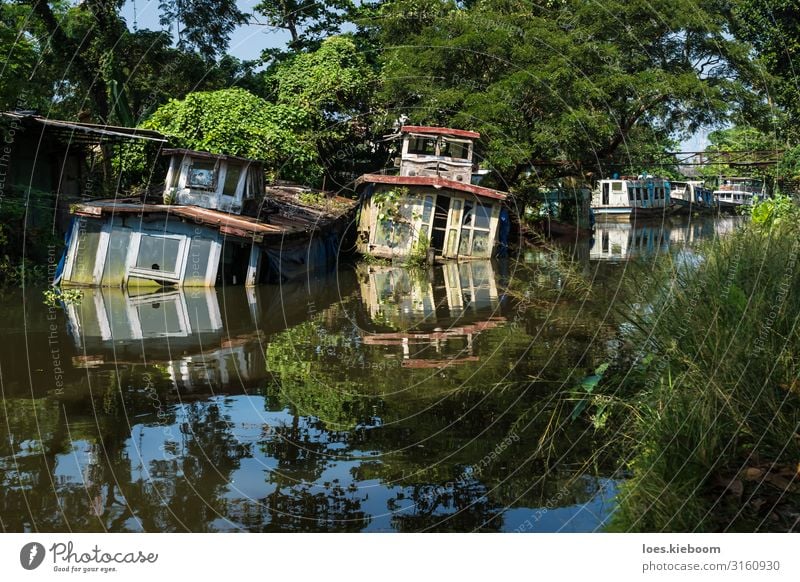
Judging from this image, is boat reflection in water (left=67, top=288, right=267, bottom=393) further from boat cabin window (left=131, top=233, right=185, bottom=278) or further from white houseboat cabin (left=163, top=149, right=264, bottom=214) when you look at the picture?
white houseboat cabin (left=163, top=149, right=264, bottom=214)

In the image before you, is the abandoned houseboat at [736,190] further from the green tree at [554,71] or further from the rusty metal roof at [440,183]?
the rusty metal roof at [440,183]

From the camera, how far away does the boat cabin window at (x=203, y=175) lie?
18.1 m

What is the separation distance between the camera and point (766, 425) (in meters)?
5.05

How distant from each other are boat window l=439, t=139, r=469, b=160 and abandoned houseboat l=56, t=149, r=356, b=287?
592 centimetres

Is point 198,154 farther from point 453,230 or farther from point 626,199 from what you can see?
point 626,199

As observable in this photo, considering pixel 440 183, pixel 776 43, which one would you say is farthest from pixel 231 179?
pixel 776 43

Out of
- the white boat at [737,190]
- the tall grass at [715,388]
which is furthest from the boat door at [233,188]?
the white boat at [737,190]

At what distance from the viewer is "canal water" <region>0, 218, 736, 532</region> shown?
18.0 feet

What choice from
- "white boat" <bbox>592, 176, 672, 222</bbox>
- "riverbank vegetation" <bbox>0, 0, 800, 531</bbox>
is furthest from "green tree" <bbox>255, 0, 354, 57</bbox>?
"white boat" <bbox>592, 176, 672, 222</bbox>

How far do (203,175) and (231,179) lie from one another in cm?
61

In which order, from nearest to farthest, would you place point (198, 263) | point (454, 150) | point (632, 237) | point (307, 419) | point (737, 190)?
point (307, 419)
point (198, 263)
point (454, 150)
point (632, 237)
point (737, 190)

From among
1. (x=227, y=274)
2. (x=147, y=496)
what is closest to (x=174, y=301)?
(x=227, y=274)

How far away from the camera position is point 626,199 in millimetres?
44562

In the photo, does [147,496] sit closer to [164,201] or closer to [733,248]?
[733,248]
